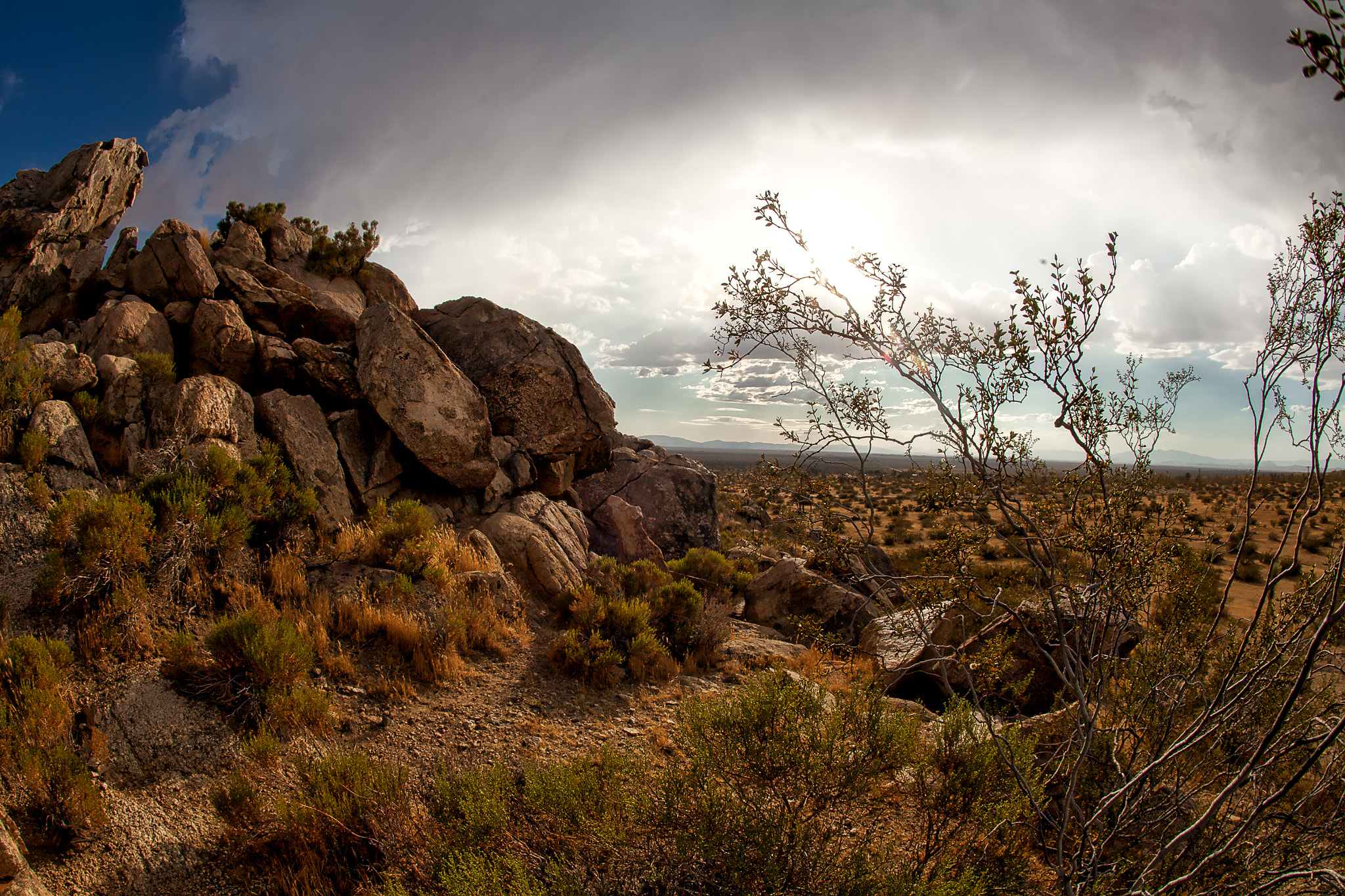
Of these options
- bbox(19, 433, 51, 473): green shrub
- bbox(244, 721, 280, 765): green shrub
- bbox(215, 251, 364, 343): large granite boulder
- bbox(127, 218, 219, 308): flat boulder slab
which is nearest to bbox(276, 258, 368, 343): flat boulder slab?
bbox(215, 251, 364, 343): large granite boulder

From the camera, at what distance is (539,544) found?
10375 millimetres

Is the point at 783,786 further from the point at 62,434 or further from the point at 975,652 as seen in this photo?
the point at 62,434

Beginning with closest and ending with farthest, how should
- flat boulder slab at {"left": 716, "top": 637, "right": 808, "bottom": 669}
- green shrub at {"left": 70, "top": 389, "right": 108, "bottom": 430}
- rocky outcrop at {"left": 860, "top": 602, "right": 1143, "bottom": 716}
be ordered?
rocky outcrop at {"left": 860, "top": 602, "right": 1143, "bottom": 716}
green shrub at {"left": 70, "top": 389, "right": 108, "bottom": 430}
flat boulder slab at {"left": 716, "top": 637, "right": 808, "bottom": 669}

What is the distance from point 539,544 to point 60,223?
13.4 m

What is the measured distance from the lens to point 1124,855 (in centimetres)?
392

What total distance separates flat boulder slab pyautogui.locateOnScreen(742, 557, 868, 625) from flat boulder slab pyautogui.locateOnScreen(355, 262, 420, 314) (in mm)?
11959

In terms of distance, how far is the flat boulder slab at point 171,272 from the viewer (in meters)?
11.3

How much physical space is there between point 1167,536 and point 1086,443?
1944 mm

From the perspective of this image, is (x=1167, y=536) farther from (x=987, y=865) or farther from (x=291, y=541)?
(x=291, y=541)

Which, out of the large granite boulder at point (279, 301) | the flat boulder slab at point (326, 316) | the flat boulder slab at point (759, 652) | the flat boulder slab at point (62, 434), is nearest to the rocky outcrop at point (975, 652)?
the flat boulder slab at point (759, 652)

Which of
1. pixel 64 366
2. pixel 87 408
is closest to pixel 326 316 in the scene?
pixel 64 366

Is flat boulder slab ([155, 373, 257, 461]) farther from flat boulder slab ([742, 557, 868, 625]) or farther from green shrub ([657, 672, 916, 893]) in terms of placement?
flat boulder slab ([742, 557, 868, 625])

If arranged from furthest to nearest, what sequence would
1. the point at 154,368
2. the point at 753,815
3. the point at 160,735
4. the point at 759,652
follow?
the point at 759,652, the point at 154,368, the point at 160,735, the point at 753,815

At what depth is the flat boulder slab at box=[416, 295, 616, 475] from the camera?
13.4 m
